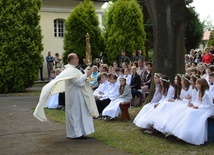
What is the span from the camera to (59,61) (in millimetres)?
27047

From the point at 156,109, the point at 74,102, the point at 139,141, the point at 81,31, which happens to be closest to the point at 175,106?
the point at 156,109

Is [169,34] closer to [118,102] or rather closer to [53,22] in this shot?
[118,102]

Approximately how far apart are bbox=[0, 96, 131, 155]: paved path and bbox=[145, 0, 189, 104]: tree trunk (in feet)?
11.8

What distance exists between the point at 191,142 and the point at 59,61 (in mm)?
19488

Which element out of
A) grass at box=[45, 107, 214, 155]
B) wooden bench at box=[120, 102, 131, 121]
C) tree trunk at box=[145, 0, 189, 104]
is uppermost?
tree trunk at box=[145, 0, 189, 104]

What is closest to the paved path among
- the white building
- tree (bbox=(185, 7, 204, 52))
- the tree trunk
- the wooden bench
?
the wooden bench

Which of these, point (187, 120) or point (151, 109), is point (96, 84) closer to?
point (151, 109)

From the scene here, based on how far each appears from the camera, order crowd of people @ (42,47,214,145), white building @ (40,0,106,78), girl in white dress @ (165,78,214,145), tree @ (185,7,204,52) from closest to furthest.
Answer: girl in white dress @ (165,78,214,145), crowd of people @ (42,47,214,145), white building @ (40,0,106,78), tree @ (185,7,204,52)

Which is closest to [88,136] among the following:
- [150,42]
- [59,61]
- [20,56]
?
[20,56]

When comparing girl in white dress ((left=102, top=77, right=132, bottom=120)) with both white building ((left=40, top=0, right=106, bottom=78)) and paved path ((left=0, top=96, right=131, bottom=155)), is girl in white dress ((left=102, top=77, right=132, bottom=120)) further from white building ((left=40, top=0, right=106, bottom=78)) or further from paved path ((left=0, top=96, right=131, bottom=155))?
white building ((left=40, top=0, right=106, bottom=78))

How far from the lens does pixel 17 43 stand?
20.8 m

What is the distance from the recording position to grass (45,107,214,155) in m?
7.97

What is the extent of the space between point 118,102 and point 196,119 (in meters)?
3.57

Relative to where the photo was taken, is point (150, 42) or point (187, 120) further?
point (150, 42)
